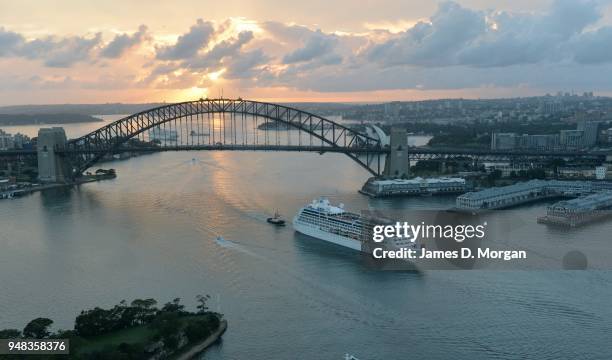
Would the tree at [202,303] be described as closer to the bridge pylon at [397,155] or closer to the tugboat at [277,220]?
the tugboat at [277,220]

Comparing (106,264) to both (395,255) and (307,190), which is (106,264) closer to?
(395,255)

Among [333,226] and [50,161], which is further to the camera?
[50,161]

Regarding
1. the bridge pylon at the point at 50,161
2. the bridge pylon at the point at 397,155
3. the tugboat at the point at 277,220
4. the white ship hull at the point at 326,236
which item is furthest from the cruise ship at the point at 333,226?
the bridge pylon at the point at 50,161

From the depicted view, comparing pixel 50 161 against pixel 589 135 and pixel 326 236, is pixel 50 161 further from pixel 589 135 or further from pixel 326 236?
pixel 589 135

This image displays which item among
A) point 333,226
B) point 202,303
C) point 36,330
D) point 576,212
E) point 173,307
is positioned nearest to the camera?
point 36,330

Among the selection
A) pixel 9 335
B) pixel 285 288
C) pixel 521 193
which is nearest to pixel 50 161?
pixel 521 193

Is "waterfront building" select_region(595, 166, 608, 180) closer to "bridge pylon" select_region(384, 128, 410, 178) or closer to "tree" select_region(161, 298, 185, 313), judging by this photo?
"bridge pylon" select_region(384, 128, 410, 178)
